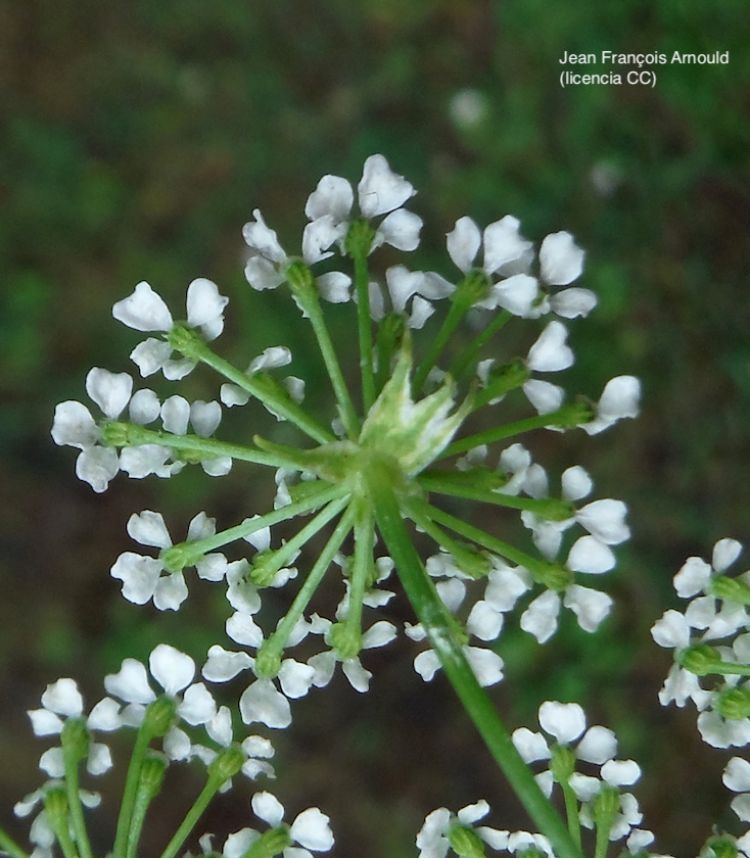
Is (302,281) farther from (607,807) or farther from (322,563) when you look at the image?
(607,807)

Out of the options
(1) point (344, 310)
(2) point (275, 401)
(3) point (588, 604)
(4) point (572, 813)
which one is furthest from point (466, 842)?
(1) point (344, 310)

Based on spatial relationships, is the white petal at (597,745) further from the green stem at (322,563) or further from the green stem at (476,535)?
the green stem at (322,563)

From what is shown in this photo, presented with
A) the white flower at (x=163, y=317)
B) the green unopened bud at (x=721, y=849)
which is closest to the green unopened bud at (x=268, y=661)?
the white flower at (x=163, y=317)

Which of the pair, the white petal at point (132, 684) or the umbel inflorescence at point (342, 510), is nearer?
the umbel inflorescence at point (342, 510)

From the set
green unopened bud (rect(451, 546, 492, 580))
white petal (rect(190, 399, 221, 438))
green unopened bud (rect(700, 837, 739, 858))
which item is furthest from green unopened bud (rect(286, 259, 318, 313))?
green unopened bud (rect(700, 837, 739, 858))

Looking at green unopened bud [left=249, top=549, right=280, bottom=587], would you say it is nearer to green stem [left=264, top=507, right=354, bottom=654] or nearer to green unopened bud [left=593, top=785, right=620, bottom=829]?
green stem [left=264, top=507, right=354, bottom=654]

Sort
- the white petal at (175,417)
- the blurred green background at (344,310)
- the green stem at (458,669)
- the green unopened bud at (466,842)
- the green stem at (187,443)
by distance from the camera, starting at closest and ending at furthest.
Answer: the green stem at (458,669) < the green stem at (187,443) < the white petal at (175,417) < the green unopened bud at (466,842) < the blurred green background at (344,310)

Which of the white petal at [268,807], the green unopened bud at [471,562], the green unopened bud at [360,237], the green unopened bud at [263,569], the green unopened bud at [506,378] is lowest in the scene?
the white petal at [268,807]
